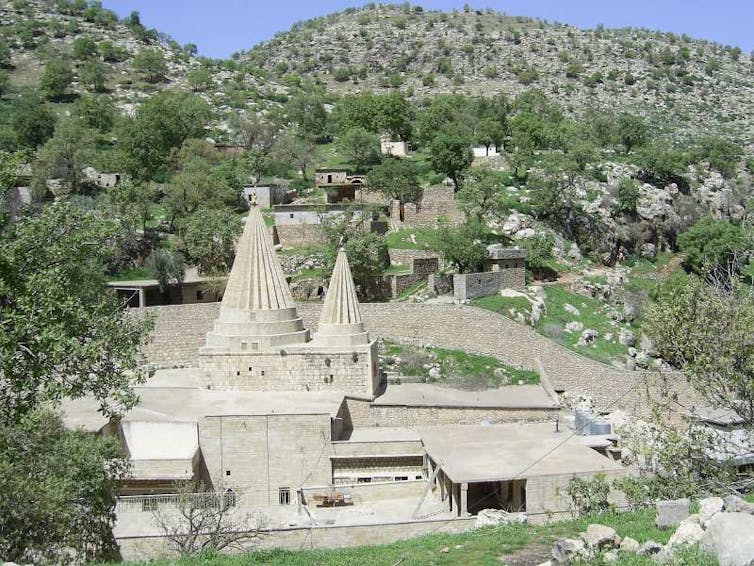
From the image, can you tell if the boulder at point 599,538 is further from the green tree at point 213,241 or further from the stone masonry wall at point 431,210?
the stone masonry wall at point 431,210

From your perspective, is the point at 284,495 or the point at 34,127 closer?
the point at 284,495

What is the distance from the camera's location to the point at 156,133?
49250 millimetres

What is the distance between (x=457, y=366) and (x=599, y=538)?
16775 mm

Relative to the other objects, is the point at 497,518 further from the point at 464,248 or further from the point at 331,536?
the point at 464,248

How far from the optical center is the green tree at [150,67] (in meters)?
78.3

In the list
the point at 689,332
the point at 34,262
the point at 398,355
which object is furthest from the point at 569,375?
the point at 34,262

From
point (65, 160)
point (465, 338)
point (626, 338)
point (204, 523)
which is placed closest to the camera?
point (204, 523)

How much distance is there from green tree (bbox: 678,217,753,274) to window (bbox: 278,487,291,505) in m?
24.0

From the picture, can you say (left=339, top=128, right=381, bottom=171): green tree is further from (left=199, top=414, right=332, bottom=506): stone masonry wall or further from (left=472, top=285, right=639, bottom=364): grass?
(left=199, top=414, right=332, bottom=506): stone masonry wall

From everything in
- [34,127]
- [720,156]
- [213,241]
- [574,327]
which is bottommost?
[574,327]

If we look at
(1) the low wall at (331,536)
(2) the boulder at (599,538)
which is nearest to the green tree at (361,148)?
(1) the low wall at (331,536)

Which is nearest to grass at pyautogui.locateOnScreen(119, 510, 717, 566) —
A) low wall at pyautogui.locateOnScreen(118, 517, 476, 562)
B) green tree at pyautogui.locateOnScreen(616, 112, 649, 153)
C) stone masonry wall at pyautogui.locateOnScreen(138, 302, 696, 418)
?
low wall at pyautogui.locateOnScreen(118, 517, 476, 562)

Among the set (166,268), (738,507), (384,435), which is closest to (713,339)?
(738,507)

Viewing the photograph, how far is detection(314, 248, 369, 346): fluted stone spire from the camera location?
76.2 ft
